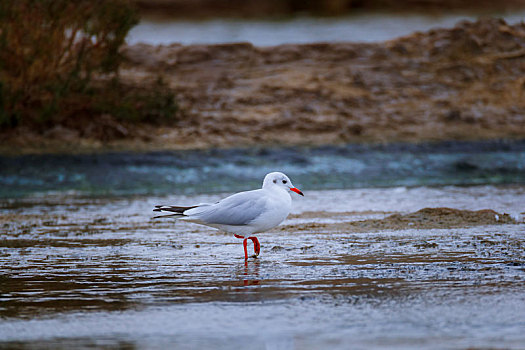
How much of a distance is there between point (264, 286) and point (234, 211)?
5.23 ft

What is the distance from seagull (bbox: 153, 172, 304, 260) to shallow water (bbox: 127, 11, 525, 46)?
13420 mm

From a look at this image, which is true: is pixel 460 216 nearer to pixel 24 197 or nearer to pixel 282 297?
pixel 282 297

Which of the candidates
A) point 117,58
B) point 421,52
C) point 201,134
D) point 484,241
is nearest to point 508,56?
point 421,52

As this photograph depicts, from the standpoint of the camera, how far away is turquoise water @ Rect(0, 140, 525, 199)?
1438cm

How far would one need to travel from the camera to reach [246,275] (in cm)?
648

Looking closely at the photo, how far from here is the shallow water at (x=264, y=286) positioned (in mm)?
4637

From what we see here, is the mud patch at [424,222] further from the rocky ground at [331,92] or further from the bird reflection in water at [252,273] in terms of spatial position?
the rocky ground at [331,92]

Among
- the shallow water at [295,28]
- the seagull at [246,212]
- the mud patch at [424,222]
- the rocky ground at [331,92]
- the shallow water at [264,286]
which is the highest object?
the shallow water at [295,28]

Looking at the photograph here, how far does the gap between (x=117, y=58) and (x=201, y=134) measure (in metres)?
2.39

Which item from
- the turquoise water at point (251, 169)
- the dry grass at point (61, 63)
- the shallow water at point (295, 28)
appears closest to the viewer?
the turquoise water at point (251, 169)

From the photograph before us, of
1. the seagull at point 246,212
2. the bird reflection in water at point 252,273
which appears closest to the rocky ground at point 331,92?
the seagull at point 246,212

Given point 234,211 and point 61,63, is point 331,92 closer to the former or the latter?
point 61,63

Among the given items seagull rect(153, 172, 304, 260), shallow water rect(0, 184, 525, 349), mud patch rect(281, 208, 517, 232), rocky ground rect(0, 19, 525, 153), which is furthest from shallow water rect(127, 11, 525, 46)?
seagull rect(153, 172, 304, 260)

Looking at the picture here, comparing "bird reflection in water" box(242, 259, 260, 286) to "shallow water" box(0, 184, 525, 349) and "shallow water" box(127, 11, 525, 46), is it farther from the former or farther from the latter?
"shallow water" box(127, 11, 525, 46)
